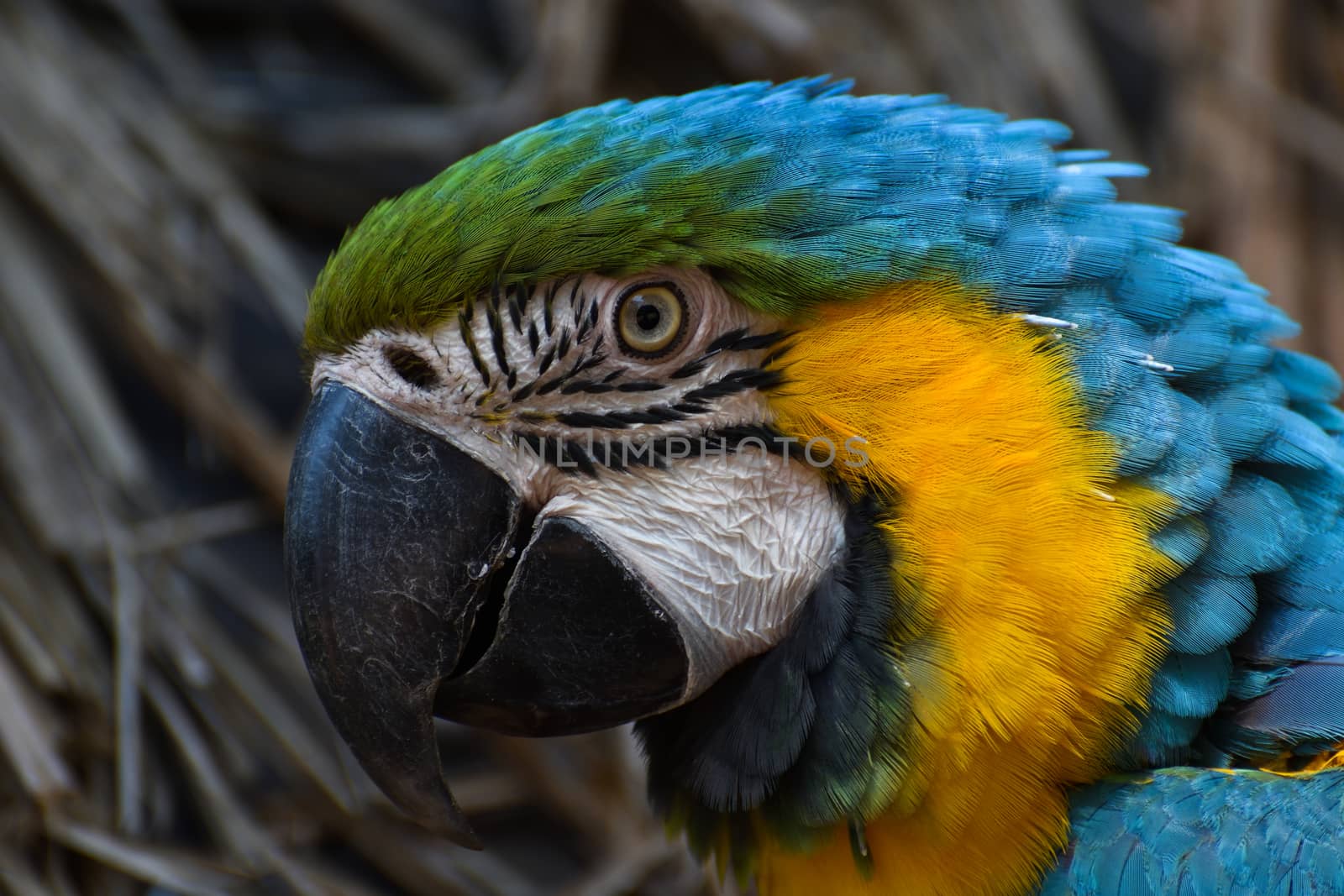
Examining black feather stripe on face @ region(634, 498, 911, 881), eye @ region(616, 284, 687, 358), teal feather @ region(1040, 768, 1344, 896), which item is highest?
eye @ region(616, 284, 687, 358)

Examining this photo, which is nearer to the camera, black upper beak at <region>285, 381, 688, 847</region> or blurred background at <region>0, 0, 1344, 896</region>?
black upper beak at <region>285, 381, 688, 847</region>

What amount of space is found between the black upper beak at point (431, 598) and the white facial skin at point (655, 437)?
28mm

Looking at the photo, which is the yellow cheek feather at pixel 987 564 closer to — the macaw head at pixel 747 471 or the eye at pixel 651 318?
the macaw head at pixel 747 471

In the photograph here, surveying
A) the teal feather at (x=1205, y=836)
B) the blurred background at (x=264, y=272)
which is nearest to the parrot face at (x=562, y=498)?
the teal feather at (x=1205, y=836)

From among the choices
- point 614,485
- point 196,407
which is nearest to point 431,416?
point 614,485

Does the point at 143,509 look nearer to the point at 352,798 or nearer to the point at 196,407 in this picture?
the point at 196,407

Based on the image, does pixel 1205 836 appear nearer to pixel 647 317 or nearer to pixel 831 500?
pixel 831 500

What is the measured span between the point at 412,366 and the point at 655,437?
281mm

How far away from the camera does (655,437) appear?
125cm

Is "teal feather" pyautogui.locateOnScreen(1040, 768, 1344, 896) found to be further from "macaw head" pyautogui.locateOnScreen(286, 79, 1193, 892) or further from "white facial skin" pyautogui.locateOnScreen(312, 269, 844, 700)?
"white facial skin" pyautogui.locateOnScreen(312, 269, 844, 700)

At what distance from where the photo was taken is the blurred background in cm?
195

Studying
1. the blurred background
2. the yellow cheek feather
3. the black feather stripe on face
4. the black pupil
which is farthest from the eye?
the blurred background

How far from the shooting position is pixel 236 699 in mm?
2115

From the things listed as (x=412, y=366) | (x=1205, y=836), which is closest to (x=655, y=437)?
(x=412, y=366)
